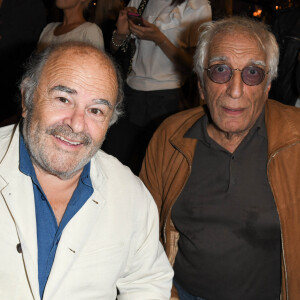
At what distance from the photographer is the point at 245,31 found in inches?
95.9

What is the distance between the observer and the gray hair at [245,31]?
244 cm

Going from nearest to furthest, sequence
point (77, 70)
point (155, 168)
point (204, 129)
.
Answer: point (77, 70) < point (204, 129) < point (155, 168)

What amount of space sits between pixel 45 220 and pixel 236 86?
4.22 feet

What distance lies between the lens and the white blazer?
5.56 feet

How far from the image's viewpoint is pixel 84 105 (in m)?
1.88

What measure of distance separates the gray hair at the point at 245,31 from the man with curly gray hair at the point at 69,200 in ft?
2.29

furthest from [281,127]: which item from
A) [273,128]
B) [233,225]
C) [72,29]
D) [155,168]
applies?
[72,29]

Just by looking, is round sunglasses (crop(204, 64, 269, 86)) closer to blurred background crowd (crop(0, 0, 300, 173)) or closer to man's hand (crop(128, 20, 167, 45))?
blurred background crowd (crop(0, 0, 300, 173))

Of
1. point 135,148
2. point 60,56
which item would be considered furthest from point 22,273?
point 135,148

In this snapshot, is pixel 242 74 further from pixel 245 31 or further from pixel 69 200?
pixel 69 200

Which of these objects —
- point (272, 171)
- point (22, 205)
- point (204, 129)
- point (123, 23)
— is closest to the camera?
point (22, 205)

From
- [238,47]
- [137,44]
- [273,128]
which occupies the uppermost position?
[238,47]

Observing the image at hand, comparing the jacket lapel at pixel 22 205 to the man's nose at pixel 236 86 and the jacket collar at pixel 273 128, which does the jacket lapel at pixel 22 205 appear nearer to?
the jacket collar at pixel 273 128

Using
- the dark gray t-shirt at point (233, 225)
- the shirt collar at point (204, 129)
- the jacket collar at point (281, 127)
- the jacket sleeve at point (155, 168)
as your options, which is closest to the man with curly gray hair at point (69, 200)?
the dark gray t-shirt at point (233, 225)
